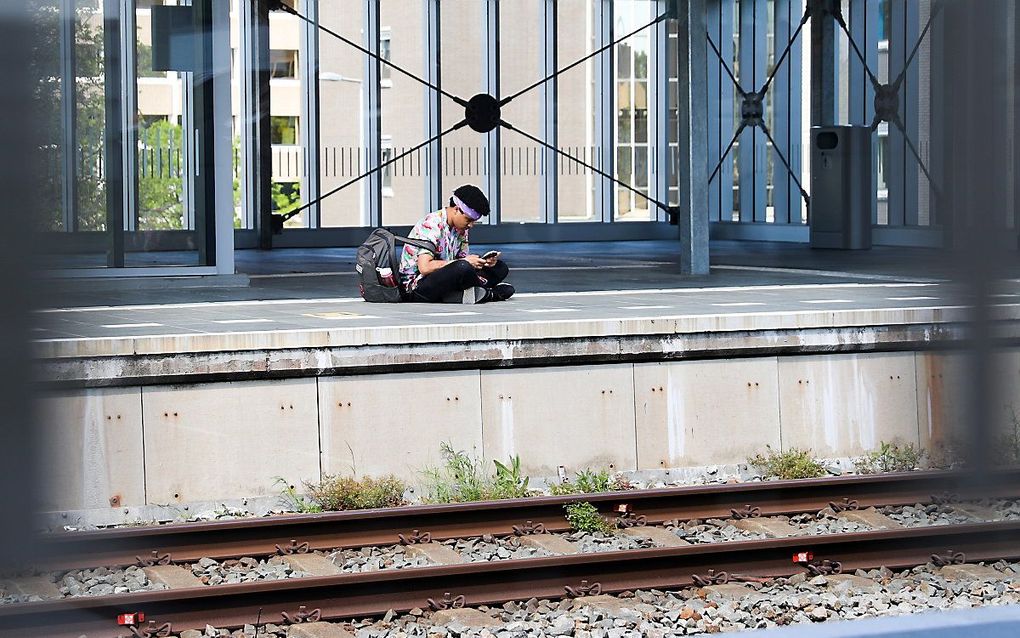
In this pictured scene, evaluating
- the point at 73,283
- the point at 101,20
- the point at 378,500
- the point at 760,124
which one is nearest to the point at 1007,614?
the point at 73,283

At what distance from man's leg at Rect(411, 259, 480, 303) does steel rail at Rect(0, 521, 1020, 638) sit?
4.44m

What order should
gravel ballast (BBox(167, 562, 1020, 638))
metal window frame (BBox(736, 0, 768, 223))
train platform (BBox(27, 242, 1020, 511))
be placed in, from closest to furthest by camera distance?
gravel ballast (BBox(167, 562, 1020, 638))
train platform (BBox(27, 242, 1020, 511))
metal window frame (BBox(736, 0, 768, 223))

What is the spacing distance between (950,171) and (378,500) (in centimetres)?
626

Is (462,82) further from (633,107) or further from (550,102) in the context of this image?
(633,107)

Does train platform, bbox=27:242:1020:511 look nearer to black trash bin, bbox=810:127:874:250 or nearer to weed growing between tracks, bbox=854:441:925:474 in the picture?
weed growing between tracks, bbox=854:441:925:474

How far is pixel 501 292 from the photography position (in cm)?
1159

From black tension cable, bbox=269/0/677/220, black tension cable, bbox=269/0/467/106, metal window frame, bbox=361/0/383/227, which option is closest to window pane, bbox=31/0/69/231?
black tension cable, bbox=269/0/467/106

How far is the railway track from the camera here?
6191 millimetres

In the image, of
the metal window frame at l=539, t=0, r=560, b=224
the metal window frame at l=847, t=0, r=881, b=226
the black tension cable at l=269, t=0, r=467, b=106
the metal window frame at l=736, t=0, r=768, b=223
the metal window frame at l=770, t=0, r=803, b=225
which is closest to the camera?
the metal window frame at l=847, t=0, r=881, b=226

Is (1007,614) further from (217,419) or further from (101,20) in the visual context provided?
(101,20)

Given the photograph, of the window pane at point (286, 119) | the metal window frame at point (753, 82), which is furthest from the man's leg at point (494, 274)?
the metal window frame at point (753, 82)

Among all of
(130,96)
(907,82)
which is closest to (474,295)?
(130,96)

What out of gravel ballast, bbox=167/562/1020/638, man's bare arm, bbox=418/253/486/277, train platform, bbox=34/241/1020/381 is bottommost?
gravel ballast, bbox=167/562/1020/638

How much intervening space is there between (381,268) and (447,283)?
21.7 inches
